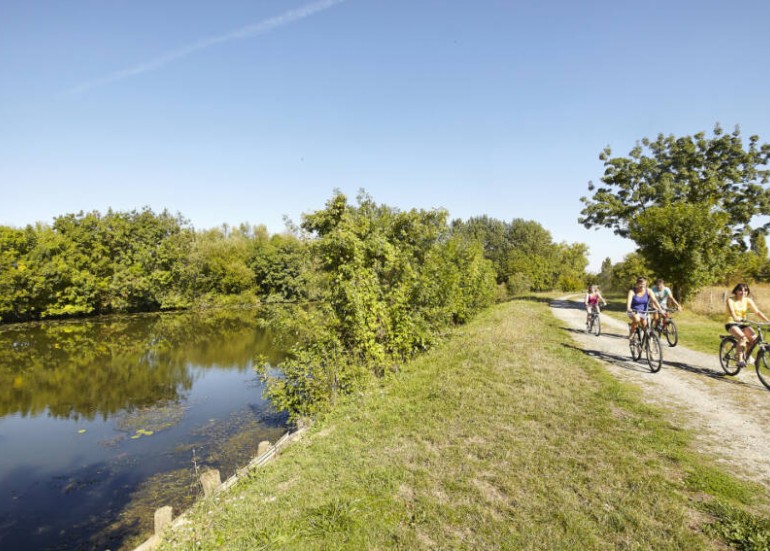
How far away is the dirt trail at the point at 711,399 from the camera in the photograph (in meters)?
5.75

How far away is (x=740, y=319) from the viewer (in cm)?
932

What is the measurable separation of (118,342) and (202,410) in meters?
18.0

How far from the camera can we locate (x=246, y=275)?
60.5m

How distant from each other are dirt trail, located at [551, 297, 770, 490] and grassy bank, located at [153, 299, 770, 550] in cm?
42

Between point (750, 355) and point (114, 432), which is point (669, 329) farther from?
point (114, 432)

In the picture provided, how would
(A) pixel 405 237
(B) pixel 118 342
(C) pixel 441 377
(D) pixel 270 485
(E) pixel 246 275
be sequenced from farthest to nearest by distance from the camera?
(E) pixel 246 275
(B) pixel 118 342
(A) pixel 405 237
(C) pixel 441 377
(D) pixel 270 485

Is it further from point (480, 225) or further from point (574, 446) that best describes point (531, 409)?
point (480, 225)

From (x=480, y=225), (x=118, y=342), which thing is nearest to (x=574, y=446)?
(x=118, y=342)

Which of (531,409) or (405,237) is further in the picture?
(405,237)

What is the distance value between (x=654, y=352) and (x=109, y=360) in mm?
25123

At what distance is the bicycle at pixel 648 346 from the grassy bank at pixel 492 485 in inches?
72.6

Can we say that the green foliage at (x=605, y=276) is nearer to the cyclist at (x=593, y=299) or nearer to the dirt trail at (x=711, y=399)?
the cyclist at (x=593, y=299)

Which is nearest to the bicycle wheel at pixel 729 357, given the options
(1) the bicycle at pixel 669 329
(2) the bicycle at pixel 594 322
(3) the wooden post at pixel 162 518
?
(1) the bicycle at pixel 669 329

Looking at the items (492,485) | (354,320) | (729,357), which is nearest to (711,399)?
(729,357)
